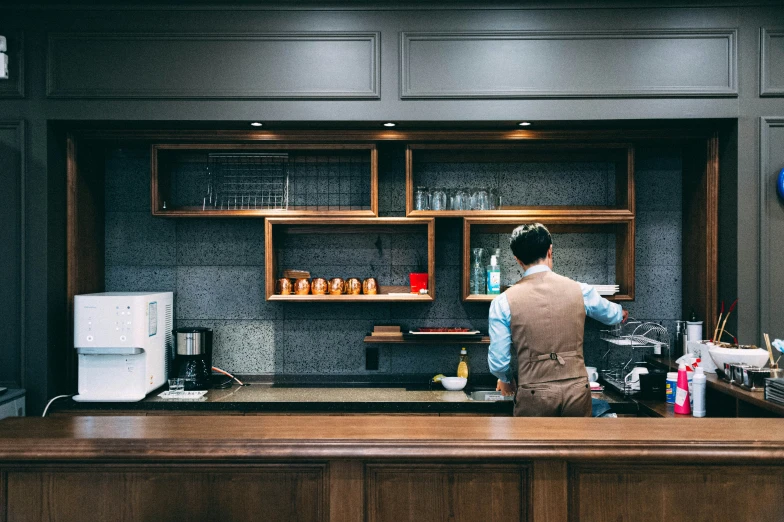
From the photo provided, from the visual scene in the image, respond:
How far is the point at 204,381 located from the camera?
3.43 m

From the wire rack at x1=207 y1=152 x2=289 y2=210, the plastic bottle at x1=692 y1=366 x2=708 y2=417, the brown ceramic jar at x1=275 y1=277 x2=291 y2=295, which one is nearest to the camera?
the plastic bottle at x1=692 y1=366 x2=708 y2=417

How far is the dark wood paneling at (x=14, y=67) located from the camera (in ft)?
10.2

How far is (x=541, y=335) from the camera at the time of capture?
2.46 meters

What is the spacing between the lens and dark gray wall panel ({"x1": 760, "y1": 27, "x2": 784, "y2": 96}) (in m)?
3.05

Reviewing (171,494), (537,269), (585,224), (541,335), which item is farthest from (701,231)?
(171,494)

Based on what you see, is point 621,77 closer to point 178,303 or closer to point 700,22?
point 700,22

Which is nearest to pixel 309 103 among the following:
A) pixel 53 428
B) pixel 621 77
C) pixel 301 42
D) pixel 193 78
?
pixel 301 42

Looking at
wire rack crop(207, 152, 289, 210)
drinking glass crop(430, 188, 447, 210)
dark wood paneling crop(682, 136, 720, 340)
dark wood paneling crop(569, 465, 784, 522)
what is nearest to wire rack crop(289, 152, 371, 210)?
wire rack crop(207, 152, 289, 210)

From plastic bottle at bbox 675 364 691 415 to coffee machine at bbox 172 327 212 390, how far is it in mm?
2712

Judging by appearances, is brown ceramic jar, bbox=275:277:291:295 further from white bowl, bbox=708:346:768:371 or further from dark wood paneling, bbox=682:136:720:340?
dark wood paneling, bbox=682:136:720:340

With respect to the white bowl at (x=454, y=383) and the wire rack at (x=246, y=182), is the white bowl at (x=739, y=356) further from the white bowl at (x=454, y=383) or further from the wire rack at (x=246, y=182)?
the wire rack at (x=246, y=182)

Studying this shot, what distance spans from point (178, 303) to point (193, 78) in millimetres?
1504

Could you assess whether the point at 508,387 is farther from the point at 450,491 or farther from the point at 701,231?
the point at 701,231

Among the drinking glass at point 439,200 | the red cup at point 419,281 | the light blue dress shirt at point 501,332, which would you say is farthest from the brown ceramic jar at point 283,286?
the light blue dress shirt at point 501,332
